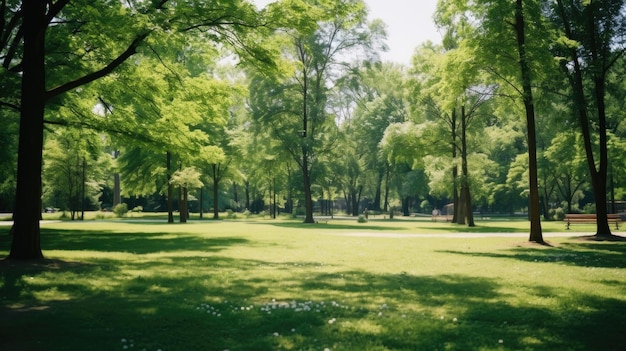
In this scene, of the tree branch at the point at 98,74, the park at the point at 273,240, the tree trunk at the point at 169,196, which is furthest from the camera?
the tree trunk at the point at 169,196

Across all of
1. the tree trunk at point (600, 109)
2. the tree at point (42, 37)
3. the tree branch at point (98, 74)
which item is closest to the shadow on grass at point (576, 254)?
the tree trunk at point (600, 109)

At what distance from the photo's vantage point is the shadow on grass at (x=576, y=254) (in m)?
14.0

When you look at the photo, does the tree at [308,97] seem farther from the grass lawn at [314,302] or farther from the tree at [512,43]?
the grass lawn at [314,302]

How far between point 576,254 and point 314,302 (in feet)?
37.8

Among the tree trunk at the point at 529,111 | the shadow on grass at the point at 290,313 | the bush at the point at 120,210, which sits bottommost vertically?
the shadow on grass at the point at 290,313

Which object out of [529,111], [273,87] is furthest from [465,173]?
[273,87]

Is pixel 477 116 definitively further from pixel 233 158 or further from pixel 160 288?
pixel 160 288

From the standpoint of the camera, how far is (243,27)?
48.0ft

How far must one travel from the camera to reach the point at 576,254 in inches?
635

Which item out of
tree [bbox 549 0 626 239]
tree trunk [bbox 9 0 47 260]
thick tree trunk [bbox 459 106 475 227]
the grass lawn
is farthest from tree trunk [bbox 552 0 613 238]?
tree trunk [bbox 9 0 47 260]

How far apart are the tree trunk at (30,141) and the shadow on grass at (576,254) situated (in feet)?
41.9

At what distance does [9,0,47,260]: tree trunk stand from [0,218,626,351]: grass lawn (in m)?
0.79

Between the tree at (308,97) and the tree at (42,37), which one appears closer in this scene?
the tree at (42,37)

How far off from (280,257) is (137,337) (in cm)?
918
